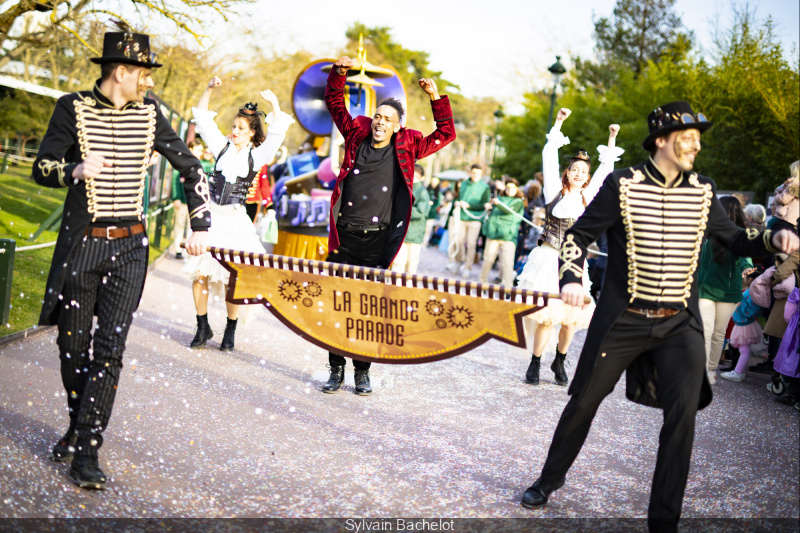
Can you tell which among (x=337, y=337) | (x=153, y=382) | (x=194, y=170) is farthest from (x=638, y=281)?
(x=153, y=382)

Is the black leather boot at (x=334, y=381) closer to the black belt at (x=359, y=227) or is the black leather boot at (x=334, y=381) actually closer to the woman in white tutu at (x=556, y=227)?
Result: the black belt at (x=359, y=227)

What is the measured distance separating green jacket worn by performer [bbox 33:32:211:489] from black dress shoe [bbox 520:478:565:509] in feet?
7.38

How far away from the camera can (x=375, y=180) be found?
602cm

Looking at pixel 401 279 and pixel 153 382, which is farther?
pixel 153 382

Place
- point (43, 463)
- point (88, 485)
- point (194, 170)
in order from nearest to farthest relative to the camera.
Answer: point (88, 485)
point (43, 463)
point (194, 170)

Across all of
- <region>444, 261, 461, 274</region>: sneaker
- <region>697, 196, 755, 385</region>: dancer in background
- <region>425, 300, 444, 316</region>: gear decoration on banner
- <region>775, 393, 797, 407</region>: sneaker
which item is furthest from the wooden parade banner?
<region>444, 261, 461, 274</region>: sneaker

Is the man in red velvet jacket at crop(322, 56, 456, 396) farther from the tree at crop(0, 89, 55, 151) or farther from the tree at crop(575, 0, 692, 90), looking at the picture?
the tree at crop(575, 0, 692, 90)

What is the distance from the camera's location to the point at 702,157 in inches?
611

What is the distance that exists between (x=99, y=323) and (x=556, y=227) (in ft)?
13.8

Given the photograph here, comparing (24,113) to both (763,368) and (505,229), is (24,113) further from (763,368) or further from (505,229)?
(763,368)

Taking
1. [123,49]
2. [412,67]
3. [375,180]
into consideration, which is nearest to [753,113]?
[375,180]

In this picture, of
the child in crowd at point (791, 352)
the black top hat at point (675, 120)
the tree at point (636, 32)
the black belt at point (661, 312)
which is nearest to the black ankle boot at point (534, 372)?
the child in crowd at point (791, 352)

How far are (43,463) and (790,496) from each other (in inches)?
175

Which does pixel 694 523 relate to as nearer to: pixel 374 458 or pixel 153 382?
pixel 374 458
